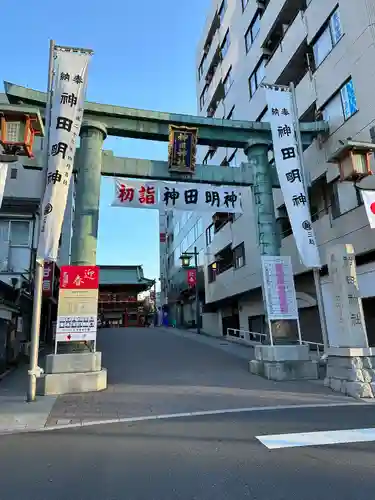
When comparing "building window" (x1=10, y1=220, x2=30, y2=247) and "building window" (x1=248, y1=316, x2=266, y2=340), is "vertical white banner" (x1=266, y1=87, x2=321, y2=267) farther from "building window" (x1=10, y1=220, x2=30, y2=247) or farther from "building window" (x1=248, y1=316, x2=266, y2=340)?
"building window" (x1=10, y1=220, x2=30, y2=247)

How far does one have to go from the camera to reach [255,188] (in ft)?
42.3

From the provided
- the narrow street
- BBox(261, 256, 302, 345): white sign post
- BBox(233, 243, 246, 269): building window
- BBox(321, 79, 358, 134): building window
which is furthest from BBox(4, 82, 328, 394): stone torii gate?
BBox(233, 243, 246, 269): building window

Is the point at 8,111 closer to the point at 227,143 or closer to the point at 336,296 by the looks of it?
the point at 227,143

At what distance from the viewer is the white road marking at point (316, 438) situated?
5.16 metres

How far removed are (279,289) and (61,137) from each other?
7843 millimetres

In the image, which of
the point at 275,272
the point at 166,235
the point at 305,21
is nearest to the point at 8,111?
the point at 275,272

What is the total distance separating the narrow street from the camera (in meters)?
3.87

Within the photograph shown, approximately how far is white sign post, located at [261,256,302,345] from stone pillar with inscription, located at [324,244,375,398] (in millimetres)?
1794

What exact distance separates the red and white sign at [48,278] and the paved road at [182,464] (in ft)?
42.4

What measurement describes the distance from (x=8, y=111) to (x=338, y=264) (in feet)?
29.0

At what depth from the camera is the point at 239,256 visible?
994 inches

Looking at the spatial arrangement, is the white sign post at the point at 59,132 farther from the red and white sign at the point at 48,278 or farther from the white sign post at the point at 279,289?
the red and white sign at the point at 48,278

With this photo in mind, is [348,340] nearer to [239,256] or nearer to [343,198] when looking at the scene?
[343,198]

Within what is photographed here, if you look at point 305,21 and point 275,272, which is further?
point 305,21
